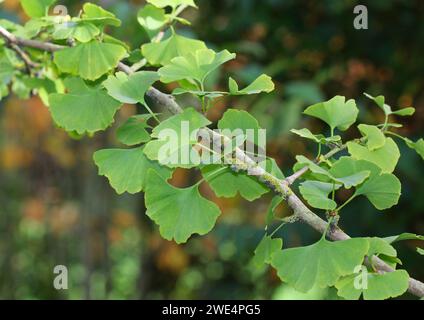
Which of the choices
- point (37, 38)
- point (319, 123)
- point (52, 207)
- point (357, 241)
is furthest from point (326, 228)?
point (52, 207)

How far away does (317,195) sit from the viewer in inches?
15.0

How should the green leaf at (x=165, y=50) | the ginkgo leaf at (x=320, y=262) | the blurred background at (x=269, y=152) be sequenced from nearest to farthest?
the ginkgo leaf at (x=320, y=262), the green leaf at (x=165, y=50), the blurred background at (x=269, y=152)

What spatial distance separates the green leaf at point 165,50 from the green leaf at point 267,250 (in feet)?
0.48

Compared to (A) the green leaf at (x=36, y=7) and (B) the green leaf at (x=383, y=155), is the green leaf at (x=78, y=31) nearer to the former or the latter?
(A) the green leaf at (x=36, y=7)

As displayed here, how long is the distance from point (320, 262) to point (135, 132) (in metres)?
0.15

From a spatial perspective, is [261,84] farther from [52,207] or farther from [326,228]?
[52,207]

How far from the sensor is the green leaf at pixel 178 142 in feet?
1.23

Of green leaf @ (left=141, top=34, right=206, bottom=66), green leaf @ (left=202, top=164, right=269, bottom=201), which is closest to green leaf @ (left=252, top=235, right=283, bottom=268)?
green leaf @ (left=202, top=164, right=269, bottom=201)

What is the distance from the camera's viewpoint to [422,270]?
4.17ft

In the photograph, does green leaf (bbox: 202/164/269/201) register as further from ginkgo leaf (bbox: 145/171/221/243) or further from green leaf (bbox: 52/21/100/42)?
green leaf (bbox: 52/21/100/42)

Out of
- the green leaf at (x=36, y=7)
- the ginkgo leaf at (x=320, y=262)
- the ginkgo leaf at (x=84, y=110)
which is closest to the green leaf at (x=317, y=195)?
the ginkgo leaf at (x=320, y=262)

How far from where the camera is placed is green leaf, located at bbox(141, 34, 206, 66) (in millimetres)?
471

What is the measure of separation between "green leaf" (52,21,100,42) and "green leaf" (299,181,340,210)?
183mm

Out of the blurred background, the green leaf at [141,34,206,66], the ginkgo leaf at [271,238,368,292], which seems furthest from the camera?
the blurred background
